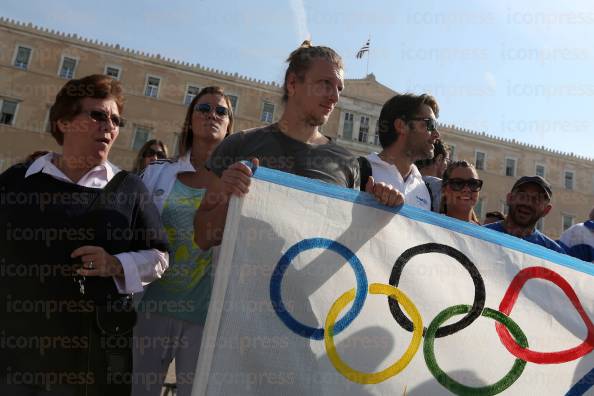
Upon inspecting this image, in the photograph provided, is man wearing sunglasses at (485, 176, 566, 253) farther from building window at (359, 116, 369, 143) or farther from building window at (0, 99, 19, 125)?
building window at (359, 116, 369, 143)

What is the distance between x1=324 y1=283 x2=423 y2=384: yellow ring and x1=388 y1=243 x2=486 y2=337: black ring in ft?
0.09

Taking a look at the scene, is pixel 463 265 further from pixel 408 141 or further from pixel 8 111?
pixel 8 111

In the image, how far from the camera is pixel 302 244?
2.15 m

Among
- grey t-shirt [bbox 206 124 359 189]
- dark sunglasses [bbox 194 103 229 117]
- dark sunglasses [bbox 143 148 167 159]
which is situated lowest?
grey t-shirt [bbox 206 124 359 189]

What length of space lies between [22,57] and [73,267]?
29.9m

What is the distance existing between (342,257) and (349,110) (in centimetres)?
3013

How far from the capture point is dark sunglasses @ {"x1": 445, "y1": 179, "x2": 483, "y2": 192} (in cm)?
315

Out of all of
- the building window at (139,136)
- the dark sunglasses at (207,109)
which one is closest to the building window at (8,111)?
the building window at (139,136)

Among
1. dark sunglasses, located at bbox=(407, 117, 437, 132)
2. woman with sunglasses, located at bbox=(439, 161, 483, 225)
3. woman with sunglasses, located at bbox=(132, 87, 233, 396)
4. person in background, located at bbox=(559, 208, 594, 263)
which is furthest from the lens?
person in background, located at bbox=(559, 208, 594, 263)

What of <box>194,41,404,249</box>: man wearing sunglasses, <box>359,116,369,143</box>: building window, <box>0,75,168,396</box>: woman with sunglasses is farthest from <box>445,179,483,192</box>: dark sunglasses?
<box>359,116,369,143</box>: building window

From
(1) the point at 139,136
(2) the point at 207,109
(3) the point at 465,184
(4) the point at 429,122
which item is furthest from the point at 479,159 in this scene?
(2) the point at 207,109

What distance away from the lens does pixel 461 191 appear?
318 centimetres

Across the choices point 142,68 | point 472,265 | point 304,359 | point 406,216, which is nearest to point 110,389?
point 304,359

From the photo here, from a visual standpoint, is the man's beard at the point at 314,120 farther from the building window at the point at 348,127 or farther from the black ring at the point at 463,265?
the building window at the point at 348,127
